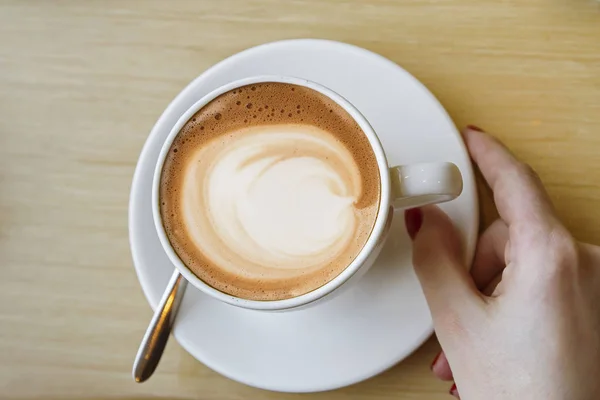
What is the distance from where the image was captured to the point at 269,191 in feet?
2.26

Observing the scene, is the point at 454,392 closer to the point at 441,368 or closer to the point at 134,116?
the point at 441,368

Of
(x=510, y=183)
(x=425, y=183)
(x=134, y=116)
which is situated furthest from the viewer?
(x=134, y=116)

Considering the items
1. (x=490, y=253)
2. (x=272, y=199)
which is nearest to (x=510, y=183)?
(x=490, y=253)

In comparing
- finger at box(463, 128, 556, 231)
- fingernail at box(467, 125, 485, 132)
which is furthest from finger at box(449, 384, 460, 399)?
fingernail at box(467, 125, 485, 132)

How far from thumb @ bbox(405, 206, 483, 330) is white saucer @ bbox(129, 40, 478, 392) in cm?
3

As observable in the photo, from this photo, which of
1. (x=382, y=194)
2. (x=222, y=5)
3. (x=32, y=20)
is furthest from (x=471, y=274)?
(x=32, y=20)

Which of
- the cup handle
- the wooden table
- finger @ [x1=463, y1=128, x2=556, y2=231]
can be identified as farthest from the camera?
the wooden table

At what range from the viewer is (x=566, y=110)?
86 cm

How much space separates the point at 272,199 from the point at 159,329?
0.85ft

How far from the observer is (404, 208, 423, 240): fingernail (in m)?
0.79

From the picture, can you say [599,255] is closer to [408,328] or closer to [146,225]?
[408,328]

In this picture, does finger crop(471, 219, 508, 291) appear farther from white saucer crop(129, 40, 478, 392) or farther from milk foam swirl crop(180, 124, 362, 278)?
milk foam swirl crop(180, 124, 362, 278)

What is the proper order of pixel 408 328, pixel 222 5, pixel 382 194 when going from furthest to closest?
pixel 222 5, pixel 408 328, pixel 382 194

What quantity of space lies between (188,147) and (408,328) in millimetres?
372
